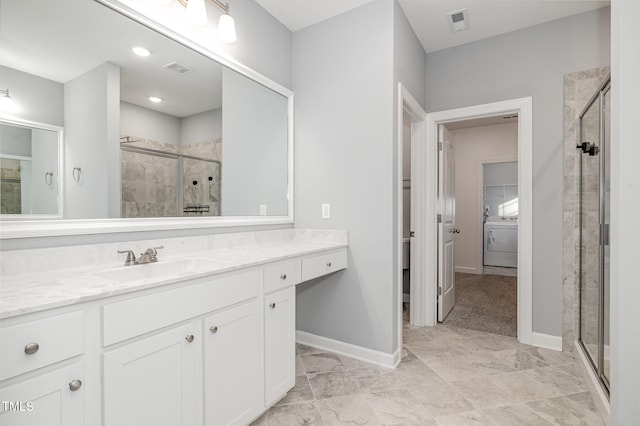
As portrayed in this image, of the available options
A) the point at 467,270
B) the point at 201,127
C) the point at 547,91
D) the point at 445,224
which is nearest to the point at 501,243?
the point at 467,270

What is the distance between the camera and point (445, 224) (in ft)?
10.9

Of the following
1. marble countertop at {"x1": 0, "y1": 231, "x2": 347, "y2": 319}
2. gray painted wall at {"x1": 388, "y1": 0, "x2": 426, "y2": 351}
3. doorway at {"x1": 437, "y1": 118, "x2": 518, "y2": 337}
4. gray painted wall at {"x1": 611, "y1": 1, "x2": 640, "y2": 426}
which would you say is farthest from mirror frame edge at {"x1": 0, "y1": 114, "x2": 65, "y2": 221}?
doorway at {"x1": 437, "y1": 118, "x2": 518, "y2": 337}

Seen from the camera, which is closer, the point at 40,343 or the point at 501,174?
the point at 40,343

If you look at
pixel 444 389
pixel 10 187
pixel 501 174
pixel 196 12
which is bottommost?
pixel 444 389

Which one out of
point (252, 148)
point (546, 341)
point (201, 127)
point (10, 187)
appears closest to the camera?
point (10, 187)

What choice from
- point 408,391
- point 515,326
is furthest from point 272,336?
point 515,326

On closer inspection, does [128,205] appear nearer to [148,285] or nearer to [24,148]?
[24,148]

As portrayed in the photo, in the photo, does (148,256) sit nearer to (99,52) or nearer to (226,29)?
(99,52)

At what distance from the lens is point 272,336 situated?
1.76 metres

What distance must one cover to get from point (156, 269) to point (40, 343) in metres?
0.72

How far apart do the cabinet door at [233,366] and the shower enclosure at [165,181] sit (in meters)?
0.78

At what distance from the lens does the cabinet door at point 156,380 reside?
1084 mm

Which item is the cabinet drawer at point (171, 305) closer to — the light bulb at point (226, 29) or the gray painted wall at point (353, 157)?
the gray painted wall at point (353, 157)

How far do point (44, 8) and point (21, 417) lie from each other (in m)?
1.59
